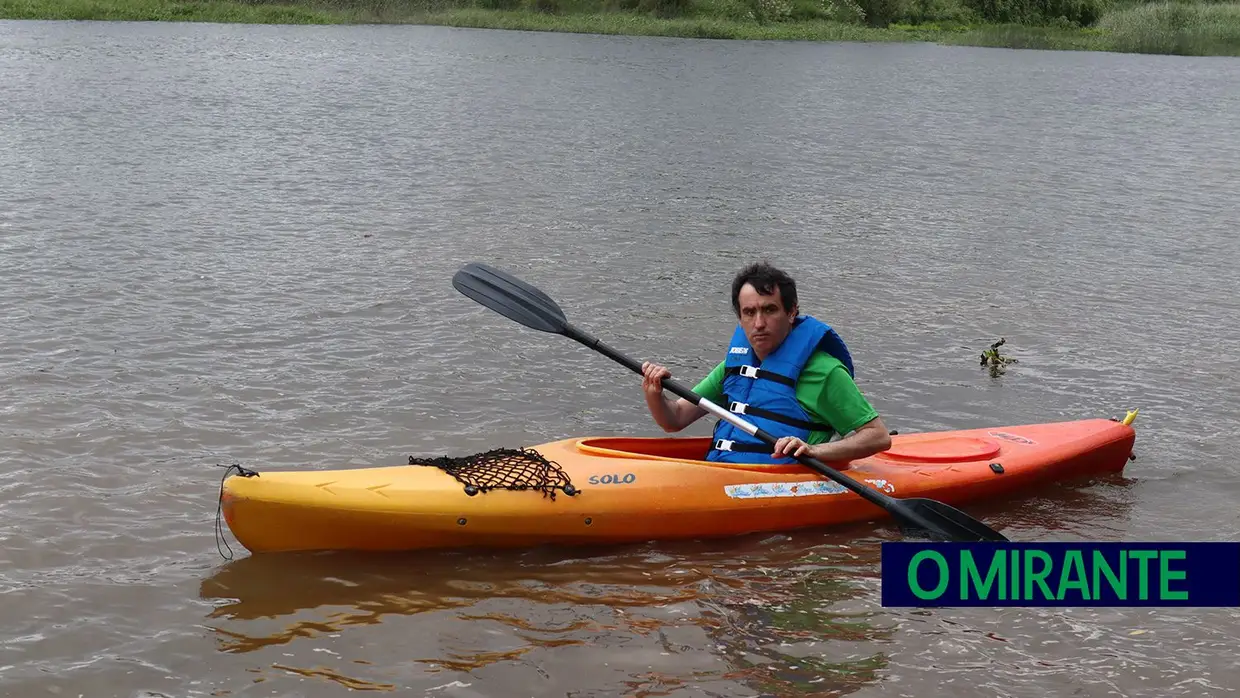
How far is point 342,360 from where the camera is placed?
26.2 ft

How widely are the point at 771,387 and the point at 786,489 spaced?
47 centimetres

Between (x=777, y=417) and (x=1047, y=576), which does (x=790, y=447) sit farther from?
(x=1047, y=576)

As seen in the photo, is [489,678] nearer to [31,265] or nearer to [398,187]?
[31,265]

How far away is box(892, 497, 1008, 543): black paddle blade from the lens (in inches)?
213

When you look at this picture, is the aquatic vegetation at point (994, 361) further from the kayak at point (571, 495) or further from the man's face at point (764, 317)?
the man's face at point (764, 317)

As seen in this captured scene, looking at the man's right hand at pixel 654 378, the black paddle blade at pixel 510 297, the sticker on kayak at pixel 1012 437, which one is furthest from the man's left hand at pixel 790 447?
the sticker on kayak at pixel 1012 437

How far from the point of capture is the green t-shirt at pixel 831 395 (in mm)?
5418

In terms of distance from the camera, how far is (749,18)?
151 feet

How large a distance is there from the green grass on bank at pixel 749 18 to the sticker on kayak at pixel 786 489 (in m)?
35.6

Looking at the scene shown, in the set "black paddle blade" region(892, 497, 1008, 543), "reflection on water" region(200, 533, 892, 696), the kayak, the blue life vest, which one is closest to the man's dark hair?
the blue life vest

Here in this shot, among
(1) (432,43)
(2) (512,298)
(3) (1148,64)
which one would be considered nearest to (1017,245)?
(2) (512,298)

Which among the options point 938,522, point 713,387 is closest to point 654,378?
point 713,387

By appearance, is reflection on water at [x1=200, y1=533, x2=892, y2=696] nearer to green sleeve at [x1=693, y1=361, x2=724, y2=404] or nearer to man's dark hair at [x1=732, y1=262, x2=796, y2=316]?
green sleeve at [x1=693, y1=361, x2=724, y2=404]

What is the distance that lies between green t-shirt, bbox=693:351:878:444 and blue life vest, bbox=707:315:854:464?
35 mm
